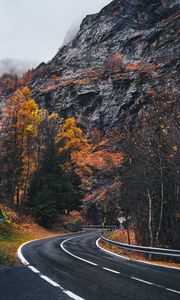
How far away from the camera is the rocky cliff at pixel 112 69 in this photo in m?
76.1

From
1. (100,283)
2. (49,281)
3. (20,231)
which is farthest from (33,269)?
(20,231)

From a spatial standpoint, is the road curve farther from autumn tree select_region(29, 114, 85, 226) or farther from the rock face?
the rock face

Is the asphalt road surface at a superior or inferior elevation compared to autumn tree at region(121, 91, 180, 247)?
inferior

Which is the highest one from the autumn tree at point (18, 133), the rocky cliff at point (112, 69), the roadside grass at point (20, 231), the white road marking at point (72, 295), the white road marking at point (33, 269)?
the rocky cliff at point (112, 69)

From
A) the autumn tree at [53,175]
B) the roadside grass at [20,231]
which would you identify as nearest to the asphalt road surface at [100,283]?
the roadside grass at [20,231]

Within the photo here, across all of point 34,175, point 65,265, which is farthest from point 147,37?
point 65,265

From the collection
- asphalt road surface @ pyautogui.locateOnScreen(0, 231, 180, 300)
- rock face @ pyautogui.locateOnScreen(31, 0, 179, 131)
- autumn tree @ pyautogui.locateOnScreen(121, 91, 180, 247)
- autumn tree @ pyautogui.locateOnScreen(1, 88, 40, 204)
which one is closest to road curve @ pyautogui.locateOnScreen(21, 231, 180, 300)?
asphalt road surface @ pyautogui.locateOnScreen(0, 231, 180, 300)

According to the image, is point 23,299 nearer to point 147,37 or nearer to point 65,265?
point 65,265

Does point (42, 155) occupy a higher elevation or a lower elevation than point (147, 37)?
lower

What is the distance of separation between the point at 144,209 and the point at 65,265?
46.0 ft

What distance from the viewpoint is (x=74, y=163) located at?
46094 mm

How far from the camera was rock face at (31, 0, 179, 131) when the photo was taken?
7938 cm

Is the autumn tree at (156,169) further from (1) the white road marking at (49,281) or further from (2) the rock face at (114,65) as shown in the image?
(2) the rock face at (114,65)

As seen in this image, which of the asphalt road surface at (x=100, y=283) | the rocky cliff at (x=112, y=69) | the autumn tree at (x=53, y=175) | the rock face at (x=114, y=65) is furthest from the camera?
the rock face at (x=114, y=65)
